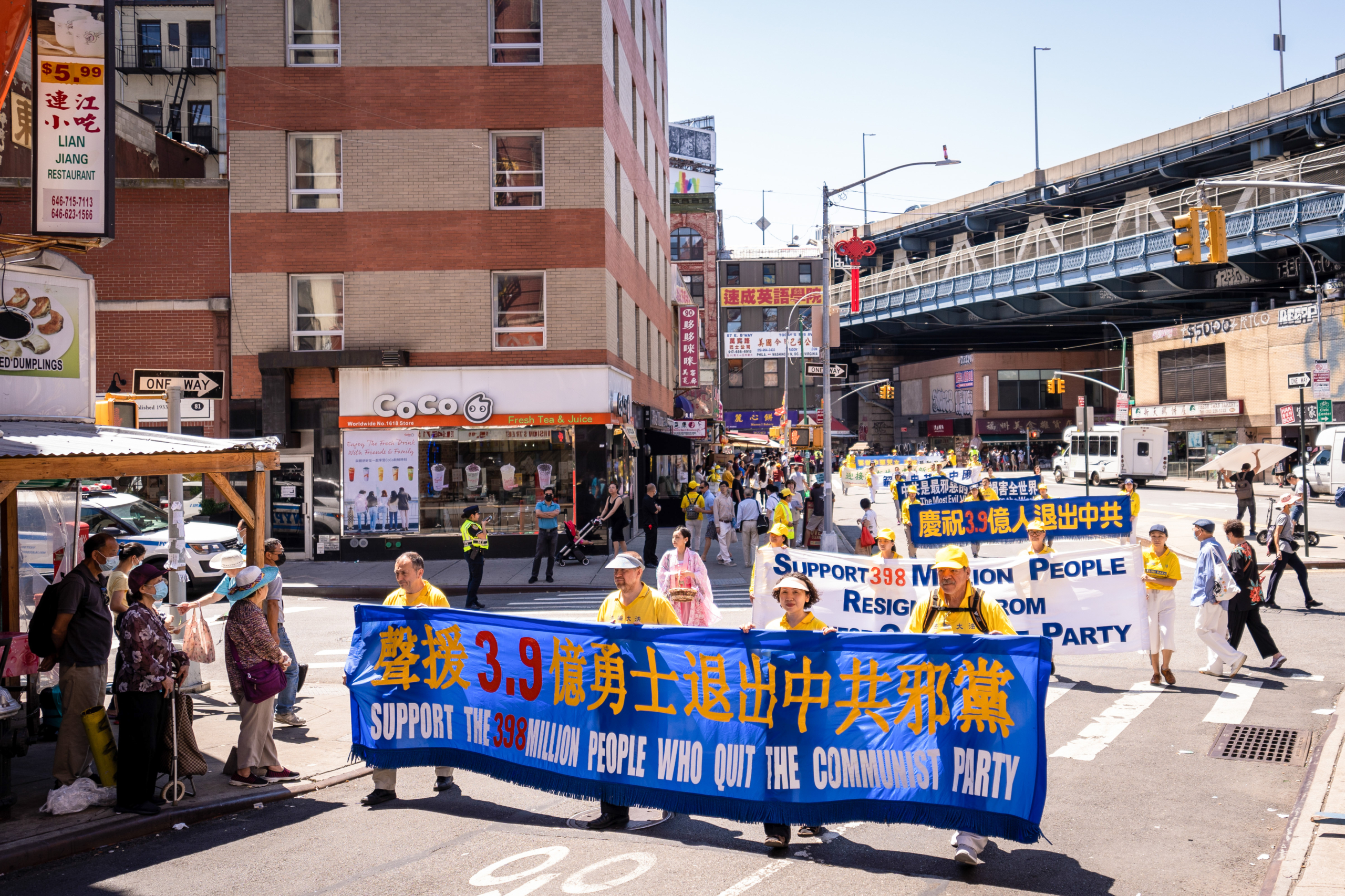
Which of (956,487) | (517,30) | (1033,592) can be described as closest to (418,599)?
(1033,592)

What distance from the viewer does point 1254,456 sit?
2630 cm

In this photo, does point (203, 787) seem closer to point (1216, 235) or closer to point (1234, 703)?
point (1234, 703)

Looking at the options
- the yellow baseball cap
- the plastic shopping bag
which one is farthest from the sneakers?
the yellow baseball cap

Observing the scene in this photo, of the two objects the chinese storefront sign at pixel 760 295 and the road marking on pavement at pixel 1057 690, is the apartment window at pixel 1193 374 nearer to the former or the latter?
the chinese storefront sign at pixel 760 295

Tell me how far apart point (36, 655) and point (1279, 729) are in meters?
10.1

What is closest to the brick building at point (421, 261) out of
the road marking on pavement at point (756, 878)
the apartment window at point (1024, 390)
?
the road marking on pavement at point (756, 878)

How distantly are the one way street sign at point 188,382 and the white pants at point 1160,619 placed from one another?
10.3 m

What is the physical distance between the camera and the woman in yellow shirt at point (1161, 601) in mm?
10969

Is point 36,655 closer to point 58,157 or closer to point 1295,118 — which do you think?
point 58,157

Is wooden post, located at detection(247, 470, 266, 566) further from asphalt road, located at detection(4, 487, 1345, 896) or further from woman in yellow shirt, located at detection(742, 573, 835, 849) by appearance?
woman in yellow shirt, located at detection(742, 573, 835, 849)

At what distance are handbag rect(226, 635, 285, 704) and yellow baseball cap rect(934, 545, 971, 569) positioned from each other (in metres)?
4.81

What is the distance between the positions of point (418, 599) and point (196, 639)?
6.75 ft

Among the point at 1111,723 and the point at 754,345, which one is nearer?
the point at 1111,723

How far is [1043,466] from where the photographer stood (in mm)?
74312
